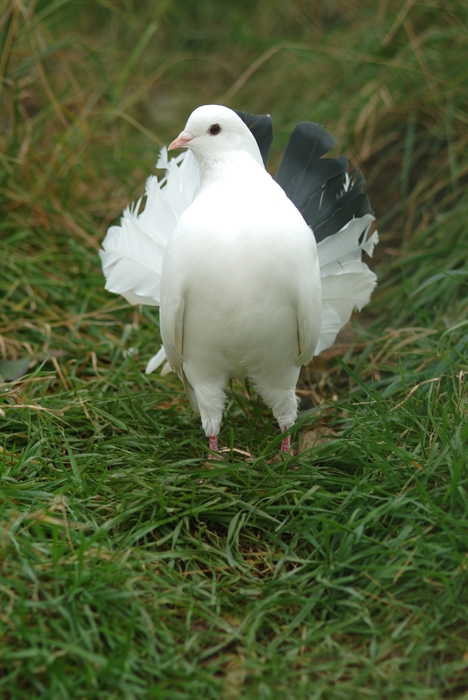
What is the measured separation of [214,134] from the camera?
3.24 metres

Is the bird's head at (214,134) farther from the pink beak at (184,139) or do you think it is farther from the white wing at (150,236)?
the white wing at (150,236)

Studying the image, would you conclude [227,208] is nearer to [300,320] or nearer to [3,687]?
[300,320]

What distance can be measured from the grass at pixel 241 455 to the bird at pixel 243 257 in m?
0.33

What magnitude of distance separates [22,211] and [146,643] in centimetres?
359

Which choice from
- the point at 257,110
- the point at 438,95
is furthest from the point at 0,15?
the point at 438,95

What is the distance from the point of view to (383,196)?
5.75 m

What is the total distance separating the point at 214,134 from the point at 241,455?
1423mm

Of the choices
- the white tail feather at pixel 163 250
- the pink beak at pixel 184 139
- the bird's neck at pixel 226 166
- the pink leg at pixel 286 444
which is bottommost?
the pink leg at pixel 286 444

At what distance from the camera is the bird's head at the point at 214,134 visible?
10.5 ft

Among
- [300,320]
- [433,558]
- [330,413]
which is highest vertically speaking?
[300,320]

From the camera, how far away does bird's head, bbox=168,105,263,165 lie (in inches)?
126

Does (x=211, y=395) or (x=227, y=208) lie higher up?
(x=227, y=208)

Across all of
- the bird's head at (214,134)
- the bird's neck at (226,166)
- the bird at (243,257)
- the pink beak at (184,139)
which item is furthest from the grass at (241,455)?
the pink beak at (184,139)

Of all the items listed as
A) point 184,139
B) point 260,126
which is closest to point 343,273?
point 260,126
